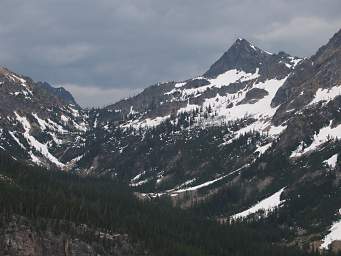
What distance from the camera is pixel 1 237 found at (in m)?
200

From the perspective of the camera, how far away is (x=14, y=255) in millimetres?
199125

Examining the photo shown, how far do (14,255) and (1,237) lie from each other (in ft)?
21.7
